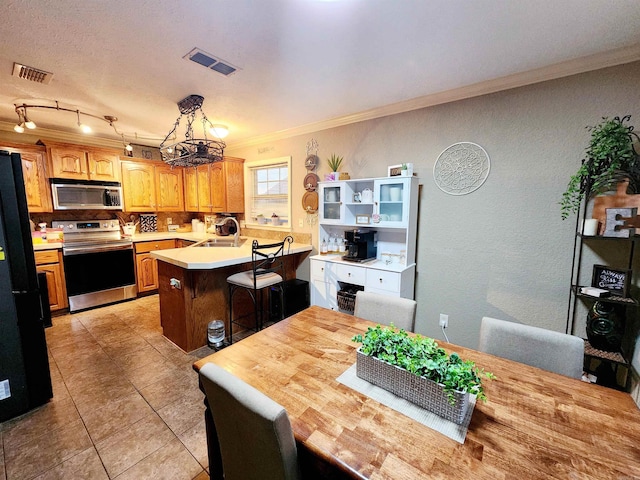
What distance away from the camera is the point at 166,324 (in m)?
2.94

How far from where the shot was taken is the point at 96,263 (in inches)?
145

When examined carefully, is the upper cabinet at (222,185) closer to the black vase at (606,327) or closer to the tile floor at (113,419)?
the tile floor at (113,419)

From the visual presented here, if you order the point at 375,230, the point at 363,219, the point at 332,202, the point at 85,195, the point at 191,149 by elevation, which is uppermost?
the point at 191,149

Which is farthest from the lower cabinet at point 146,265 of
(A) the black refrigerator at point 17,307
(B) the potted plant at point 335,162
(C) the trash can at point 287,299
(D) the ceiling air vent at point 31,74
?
(B) the potted plant at point 335,162

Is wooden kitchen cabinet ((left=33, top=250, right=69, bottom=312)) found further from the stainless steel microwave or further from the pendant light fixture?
the pendant light fixture

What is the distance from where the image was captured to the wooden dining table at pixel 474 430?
724mm

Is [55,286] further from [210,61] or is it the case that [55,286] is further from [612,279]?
[612,279]

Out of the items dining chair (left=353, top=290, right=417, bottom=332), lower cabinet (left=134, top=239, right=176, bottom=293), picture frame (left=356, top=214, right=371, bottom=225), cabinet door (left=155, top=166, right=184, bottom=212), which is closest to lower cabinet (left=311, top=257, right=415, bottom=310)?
picture frame (left=356, top=214, right=371, bottom=225)

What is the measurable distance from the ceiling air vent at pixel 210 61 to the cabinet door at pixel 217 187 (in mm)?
2314

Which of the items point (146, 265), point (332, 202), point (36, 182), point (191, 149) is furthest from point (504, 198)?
point (36, 182)

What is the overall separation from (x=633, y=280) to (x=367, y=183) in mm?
2218

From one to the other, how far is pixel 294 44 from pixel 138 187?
3.82 meters

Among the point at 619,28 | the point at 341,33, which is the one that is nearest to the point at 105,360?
the point at 341,33

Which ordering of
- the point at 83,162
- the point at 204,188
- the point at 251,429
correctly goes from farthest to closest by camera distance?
the point at 204,188, the point at 83,162, the point at 251,429
